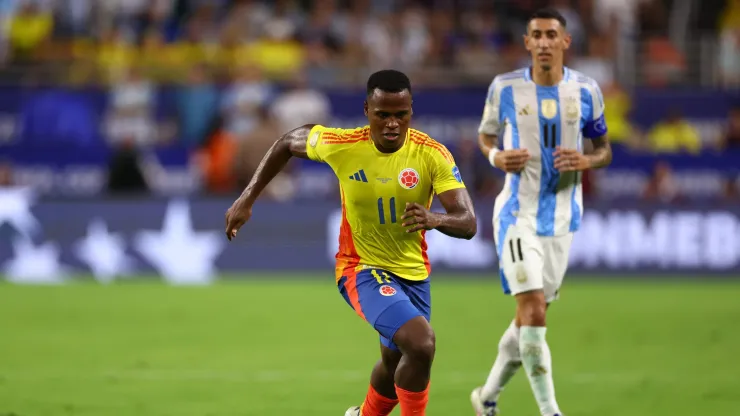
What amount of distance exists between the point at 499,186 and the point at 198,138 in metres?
4.87

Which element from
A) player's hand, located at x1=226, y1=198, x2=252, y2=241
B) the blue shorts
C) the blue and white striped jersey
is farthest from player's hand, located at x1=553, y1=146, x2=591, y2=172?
player's hand, located at x1=226, y1=198, x2=252, y2=241

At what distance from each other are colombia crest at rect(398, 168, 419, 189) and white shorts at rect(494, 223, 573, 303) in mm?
1306

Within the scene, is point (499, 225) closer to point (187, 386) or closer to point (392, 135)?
point (392, 135)

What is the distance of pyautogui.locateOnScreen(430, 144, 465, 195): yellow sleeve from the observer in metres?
6.73

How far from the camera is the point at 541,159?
8.02 metres

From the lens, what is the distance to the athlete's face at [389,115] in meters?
6.55

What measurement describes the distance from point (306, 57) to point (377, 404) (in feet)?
44.5

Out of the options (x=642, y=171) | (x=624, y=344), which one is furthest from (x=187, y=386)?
(x=642, y=171)

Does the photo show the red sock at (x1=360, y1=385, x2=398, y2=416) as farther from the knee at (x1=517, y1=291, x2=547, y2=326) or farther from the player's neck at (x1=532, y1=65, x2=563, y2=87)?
the player's neck at (x1=532, y1=65, x2=563, y2=87)

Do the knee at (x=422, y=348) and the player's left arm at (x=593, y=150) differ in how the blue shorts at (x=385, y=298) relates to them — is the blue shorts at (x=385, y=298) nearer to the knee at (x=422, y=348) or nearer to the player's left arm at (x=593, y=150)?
the knee at (x=422, y=348)

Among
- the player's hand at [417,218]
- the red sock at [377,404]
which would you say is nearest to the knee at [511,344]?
the red sock at [377,404]

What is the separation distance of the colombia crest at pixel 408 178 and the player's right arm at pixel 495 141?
1.23m

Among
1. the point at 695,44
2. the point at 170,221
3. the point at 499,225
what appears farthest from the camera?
the point at 695,44

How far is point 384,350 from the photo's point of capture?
22.9ft
